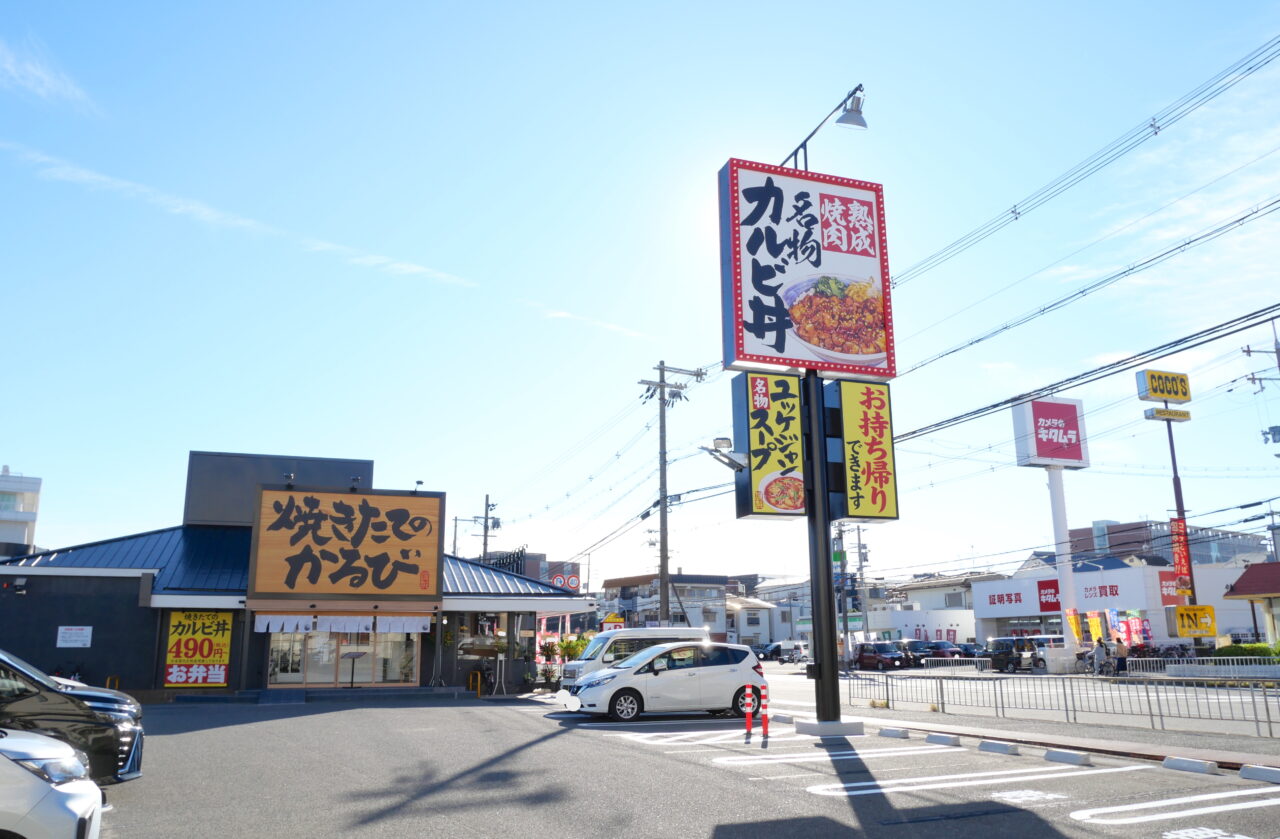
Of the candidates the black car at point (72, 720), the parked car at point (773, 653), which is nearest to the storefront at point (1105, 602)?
the parked car at point (773, 653)

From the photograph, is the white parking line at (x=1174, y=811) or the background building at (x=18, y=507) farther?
the background building at (x=18, y=507)

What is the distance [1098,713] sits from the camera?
18.0 m

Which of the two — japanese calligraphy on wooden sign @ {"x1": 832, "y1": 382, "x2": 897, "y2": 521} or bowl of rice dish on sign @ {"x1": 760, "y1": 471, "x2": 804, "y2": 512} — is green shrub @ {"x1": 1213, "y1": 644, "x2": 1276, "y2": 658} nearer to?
japanese calligraphy on wooden sign @ {"x1": 832, "y1": 382, "x2": 897, "y2": 521}

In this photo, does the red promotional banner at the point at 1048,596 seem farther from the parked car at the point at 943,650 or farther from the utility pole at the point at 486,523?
the utility pole at the point at 486,523

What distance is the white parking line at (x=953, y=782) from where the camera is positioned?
9.39m

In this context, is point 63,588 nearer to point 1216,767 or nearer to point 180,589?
point 180,589

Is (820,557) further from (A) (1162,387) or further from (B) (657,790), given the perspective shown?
(A) (1162,387)

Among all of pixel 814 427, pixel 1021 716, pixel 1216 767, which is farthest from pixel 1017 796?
pixel 1021 716

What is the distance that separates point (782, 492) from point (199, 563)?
1900 cm

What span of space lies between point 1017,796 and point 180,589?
25508 millimetres

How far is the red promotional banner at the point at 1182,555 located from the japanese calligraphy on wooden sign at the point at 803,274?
33755 mm

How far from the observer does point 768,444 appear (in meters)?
27.2

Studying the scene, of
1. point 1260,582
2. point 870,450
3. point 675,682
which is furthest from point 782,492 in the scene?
point 1260,582

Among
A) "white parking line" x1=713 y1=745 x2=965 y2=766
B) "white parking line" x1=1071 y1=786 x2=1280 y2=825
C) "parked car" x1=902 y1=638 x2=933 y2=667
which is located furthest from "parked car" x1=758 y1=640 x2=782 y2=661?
"white parking line" x1=1071 y1=786 x2=1280 y2=825
